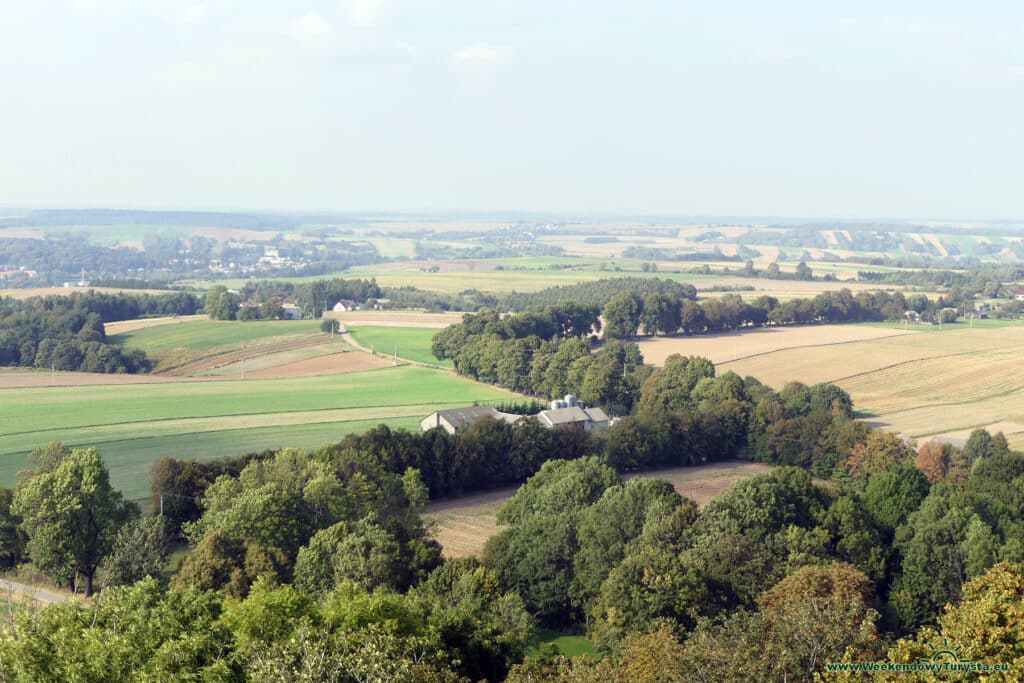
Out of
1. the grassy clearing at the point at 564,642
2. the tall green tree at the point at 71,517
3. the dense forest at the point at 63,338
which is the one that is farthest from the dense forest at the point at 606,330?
the tall green tree at the point at 71,517

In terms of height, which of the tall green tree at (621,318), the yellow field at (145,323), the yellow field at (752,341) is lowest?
the yellow field at (752,341)

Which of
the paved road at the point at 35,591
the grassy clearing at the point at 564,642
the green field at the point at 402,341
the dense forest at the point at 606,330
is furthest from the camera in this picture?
the green field at the point at 402,341

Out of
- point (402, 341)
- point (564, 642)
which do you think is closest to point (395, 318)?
point (402, 341)

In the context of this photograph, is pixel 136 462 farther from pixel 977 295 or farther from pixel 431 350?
pixel 977 295

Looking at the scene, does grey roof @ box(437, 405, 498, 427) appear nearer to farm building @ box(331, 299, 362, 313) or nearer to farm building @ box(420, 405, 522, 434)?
farm building @ box(420, 405, 522, 434)

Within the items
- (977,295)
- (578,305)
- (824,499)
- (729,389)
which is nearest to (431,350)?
(578,305)

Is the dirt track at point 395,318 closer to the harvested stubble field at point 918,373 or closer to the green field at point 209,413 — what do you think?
the green field at point 209,413

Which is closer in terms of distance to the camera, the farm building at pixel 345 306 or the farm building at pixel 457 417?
the farm building at pixel 457 417
